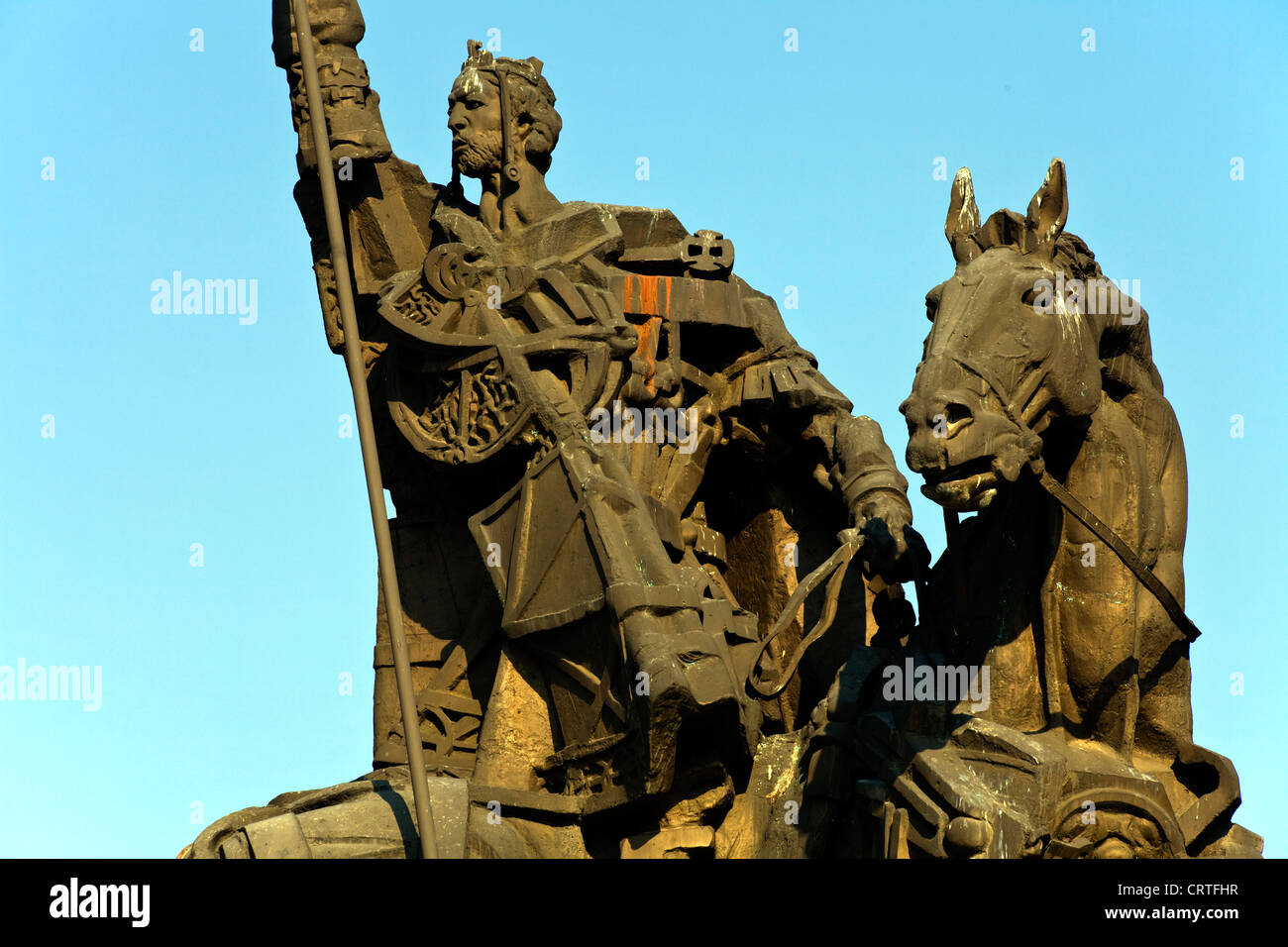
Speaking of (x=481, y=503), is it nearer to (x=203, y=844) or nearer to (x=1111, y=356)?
(x=203, y=844)

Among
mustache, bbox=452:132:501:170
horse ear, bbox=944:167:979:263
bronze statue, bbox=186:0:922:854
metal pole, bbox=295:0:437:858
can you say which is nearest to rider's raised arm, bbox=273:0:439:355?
bronze statue, bbox=186:0:922:854

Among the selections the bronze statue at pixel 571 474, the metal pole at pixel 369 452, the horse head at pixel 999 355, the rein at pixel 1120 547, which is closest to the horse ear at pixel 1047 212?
the horse head at pixel 999 355

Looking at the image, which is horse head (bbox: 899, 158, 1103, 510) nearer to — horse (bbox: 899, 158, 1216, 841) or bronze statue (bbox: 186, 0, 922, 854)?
horse (bbox: 899, 158, 1216, 841)

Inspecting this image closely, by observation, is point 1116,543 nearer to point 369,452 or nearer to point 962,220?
point 962,220

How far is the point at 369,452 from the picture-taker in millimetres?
16219

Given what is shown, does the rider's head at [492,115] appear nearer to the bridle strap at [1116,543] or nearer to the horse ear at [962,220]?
the horse ear at [962,220]

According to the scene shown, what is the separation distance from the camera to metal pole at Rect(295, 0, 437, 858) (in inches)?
610

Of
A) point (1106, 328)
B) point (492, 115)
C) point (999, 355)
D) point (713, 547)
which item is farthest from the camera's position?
point (492, 115)

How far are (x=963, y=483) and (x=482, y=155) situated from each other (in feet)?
17.7

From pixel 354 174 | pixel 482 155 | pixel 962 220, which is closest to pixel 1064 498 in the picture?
pixel 962 220

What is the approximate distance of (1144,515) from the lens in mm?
14820
